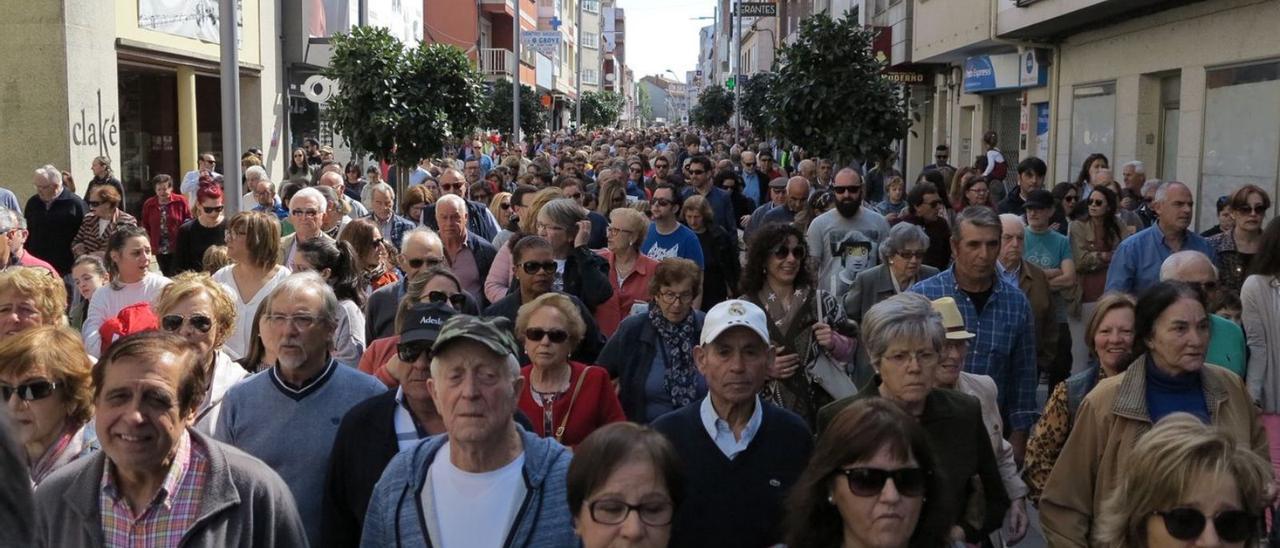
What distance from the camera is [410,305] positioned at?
5.92 metres

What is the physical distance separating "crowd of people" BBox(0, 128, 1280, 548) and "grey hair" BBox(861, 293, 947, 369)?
14 mm

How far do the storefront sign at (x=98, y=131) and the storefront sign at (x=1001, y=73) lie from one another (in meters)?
14.3

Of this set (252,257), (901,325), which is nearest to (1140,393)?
(901,325)

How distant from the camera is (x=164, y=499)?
12.0 ft

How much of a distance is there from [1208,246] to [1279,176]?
551 centimetres

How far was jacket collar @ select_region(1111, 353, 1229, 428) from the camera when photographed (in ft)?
15.7

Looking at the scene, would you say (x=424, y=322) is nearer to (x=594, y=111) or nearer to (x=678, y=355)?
(x=678, y=355)

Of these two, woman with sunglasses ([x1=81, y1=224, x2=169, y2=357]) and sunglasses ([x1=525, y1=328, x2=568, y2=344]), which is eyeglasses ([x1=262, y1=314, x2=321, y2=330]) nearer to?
sunglasses ([x1=525, y1=328, x2=568, y2=344])

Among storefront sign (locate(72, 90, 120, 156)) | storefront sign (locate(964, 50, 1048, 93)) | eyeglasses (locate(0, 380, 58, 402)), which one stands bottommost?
eyeglasses (locate(0, 380, 58, 402))

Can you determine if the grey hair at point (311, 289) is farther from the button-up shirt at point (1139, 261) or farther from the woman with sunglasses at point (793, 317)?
the button-up shirt at point (1139, 261)

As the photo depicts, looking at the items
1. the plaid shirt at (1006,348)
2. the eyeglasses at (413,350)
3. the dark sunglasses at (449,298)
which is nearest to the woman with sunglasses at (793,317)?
the plaid shirt at (1006,348)

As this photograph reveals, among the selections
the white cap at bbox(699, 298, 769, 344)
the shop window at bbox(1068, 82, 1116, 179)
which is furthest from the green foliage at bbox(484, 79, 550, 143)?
the white cap at bbox(699, 298, 769, 344)

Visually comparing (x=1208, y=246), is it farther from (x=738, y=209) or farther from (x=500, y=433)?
(x=738, y=209)

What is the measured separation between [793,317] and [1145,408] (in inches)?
86.6
